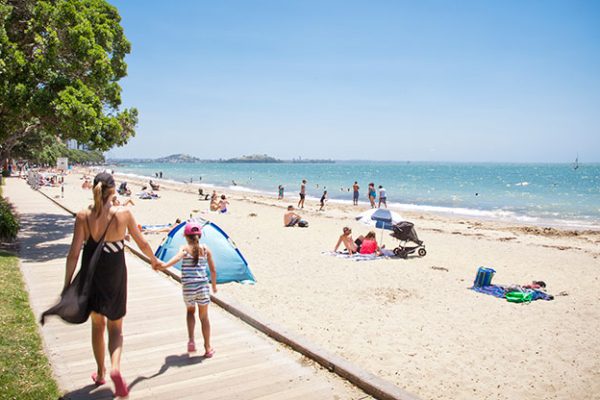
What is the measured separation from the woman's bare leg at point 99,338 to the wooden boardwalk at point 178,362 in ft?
0.67

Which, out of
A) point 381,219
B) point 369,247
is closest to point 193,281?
point 369,247

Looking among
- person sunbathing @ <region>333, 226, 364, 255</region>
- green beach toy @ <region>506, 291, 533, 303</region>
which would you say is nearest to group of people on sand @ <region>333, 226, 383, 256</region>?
person sunbathing @ <region>333, 226, 364, 255</region>

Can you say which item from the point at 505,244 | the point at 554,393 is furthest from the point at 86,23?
the point at 505,244

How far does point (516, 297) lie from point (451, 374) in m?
4.53

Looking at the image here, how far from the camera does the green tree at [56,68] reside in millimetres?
10883

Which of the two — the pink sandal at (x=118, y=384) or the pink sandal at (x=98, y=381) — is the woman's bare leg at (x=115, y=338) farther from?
the pink sandal at (x=98, y=381)

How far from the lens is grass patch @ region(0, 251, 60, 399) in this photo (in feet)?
13.7

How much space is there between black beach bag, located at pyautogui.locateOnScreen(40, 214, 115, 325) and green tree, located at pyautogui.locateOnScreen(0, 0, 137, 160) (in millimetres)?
8206

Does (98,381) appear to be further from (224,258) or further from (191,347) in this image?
(224,258)

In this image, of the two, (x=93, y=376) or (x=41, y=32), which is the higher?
(x=41, y=32)

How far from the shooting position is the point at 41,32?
11.9 metres

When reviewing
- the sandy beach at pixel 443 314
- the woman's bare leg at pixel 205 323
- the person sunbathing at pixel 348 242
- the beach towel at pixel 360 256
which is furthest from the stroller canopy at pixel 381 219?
the woman's bare leg at pixel 205 323

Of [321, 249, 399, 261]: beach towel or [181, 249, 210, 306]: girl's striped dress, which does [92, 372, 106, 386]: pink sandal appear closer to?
[181, 249, 210, 306]: girl's striped dress

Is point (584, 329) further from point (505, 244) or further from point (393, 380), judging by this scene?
point (505, 244)
